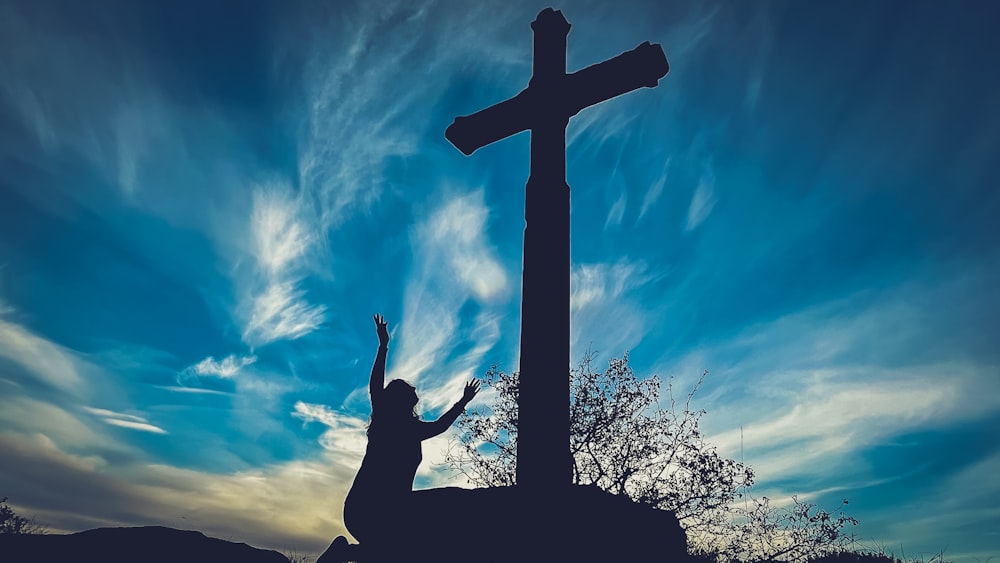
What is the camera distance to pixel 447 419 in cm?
658

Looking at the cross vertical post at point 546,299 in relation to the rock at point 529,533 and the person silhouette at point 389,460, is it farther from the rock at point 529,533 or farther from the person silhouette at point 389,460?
the person silhouette at point 389,460

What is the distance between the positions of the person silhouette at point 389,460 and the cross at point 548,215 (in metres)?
1.83

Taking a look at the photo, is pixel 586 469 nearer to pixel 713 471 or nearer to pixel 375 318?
pixel 713 471

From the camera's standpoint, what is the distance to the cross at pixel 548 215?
15.4ft

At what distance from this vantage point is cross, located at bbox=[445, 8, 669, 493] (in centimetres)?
470

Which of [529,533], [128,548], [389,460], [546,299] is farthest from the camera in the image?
[389,460]

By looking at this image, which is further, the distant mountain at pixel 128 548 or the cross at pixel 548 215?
the distant mountain at pixel 128 548

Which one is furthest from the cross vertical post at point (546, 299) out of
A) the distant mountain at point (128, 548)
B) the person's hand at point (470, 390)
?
the distant mountain at point (128, 548)

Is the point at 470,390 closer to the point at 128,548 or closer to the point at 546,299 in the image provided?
the point at 546,299

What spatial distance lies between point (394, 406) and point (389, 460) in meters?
0.56

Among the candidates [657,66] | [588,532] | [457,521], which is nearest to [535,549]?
[588,532]

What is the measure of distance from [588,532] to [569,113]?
3.84 metres

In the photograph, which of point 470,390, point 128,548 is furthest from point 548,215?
point 128,548

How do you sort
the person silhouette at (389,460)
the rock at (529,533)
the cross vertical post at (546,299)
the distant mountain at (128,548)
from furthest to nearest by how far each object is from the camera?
the person silhouette at (389,460), the distant mountain at (128,548), the cross vertical post at (546,299), the rock at (529,533)
